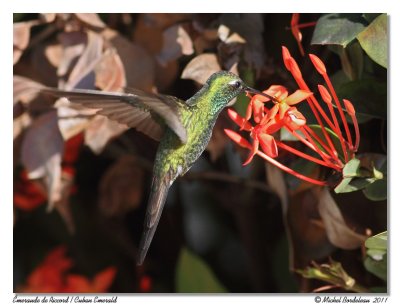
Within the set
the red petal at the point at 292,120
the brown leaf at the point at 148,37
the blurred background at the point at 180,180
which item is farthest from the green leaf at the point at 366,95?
the brown leaf at the point at 148,37

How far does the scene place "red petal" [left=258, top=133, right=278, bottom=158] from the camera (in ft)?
2.71

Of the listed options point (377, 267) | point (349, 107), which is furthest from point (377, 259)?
point (349, 107)

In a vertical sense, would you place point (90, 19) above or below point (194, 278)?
above

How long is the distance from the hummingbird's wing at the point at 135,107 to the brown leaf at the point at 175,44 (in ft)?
0.62

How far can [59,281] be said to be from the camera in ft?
4.78

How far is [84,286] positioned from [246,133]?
1.46ft

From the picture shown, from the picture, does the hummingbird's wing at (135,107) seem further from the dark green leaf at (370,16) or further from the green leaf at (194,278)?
the green leaf at (194,278)

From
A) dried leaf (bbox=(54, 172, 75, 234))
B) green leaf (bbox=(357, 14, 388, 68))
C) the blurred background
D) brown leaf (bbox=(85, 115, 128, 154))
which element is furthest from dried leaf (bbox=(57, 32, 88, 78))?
green leaf (bbox=(357, 14, 388, 68))

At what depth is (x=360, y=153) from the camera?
105 cm

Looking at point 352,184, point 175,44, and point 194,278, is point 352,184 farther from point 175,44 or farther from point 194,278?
point 194,278

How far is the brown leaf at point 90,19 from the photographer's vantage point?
1.16m

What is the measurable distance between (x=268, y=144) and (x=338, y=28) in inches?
9.2

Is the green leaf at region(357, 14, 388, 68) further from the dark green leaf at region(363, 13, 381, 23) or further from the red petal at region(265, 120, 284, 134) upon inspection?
the red petal at region(265, 120, 284, 134)

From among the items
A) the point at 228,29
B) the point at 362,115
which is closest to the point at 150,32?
the point at 228,29
